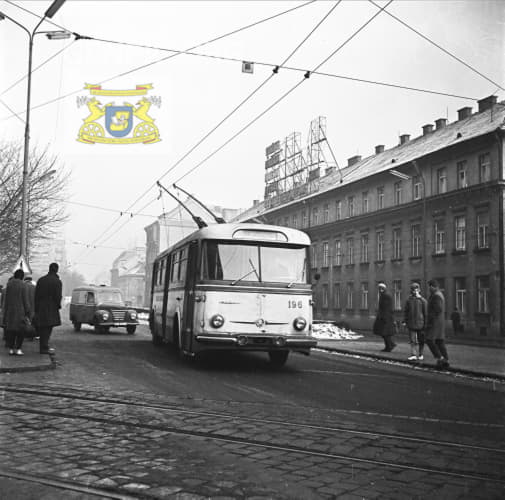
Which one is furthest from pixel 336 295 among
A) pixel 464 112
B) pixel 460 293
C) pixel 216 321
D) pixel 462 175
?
pixel 216 321

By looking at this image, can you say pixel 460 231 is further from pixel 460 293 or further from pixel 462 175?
pixel 460 293

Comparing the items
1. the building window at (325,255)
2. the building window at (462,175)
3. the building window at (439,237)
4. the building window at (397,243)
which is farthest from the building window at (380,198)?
the building window at (462,175)

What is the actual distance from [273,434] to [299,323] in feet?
19.2

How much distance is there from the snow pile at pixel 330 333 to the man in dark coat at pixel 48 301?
42.3 feet

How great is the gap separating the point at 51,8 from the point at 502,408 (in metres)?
9.97

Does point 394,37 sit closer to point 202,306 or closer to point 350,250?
point 202,306

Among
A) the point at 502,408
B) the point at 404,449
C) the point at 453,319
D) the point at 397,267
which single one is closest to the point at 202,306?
the point at 502,408

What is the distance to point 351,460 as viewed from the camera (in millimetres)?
5254

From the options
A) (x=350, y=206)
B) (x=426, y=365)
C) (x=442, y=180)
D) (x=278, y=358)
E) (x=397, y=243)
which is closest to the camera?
(x=278, y=358)

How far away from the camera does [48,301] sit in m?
12.7

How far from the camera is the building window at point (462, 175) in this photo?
36406 mm

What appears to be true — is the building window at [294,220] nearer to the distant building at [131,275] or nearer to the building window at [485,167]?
the building window at [485,167]

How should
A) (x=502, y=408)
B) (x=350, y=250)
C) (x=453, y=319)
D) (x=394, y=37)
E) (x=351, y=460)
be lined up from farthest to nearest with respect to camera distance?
(x=350, y=250) < (x=453, y=319) < (x=394, y=37) < (x=502, y=408) < (x=351, y=460)

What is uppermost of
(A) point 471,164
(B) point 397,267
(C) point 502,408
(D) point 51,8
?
Result: (A) point 471,164
